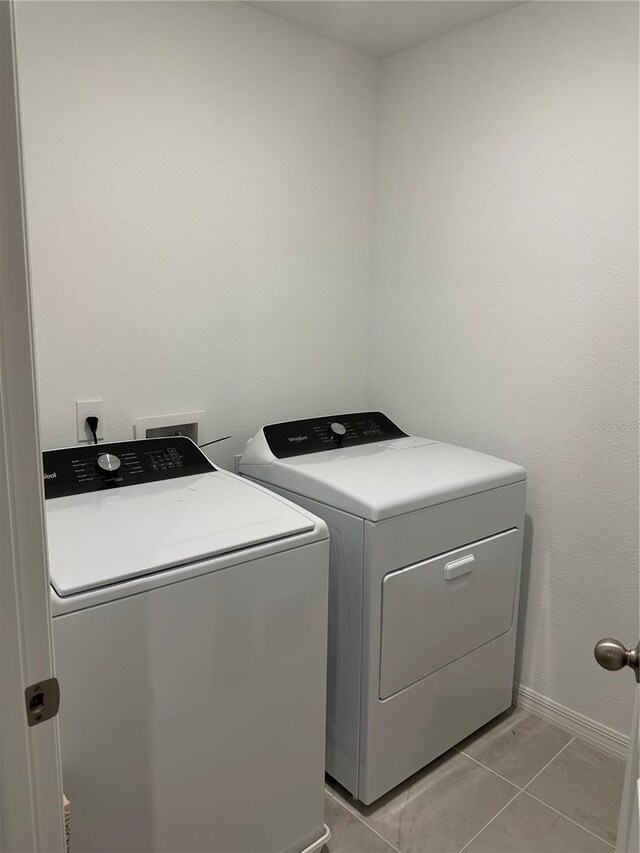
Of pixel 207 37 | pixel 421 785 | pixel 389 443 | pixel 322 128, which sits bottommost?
pixel 421 785

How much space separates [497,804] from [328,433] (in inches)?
45.7

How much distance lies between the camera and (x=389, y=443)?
2174 millimetres

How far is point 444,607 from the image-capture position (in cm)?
178

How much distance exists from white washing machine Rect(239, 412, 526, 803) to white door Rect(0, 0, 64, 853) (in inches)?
37.3

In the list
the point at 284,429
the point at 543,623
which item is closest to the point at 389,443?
the point at 284,429

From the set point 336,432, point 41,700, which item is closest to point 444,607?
point 336,432

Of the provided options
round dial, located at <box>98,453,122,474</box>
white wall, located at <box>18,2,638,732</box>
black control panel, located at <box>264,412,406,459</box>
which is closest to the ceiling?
white wall, located at <box>18,2,638,732</box>

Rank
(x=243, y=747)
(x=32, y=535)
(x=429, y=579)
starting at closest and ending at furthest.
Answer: (x=32, y=535), (x=243, y=747), (x=429, y=579)

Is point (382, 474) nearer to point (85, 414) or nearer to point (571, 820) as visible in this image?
point (85, 414)

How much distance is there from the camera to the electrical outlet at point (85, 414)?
178 centimetres

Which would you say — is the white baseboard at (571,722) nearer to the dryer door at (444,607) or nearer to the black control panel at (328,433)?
the dryer door at (444,607)

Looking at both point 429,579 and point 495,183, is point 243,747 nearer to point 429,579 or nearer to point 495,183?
point 429,579

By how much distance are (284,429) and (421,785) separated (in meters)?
1.10

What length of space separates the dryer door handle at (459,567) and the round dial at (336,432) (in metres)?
0.57
